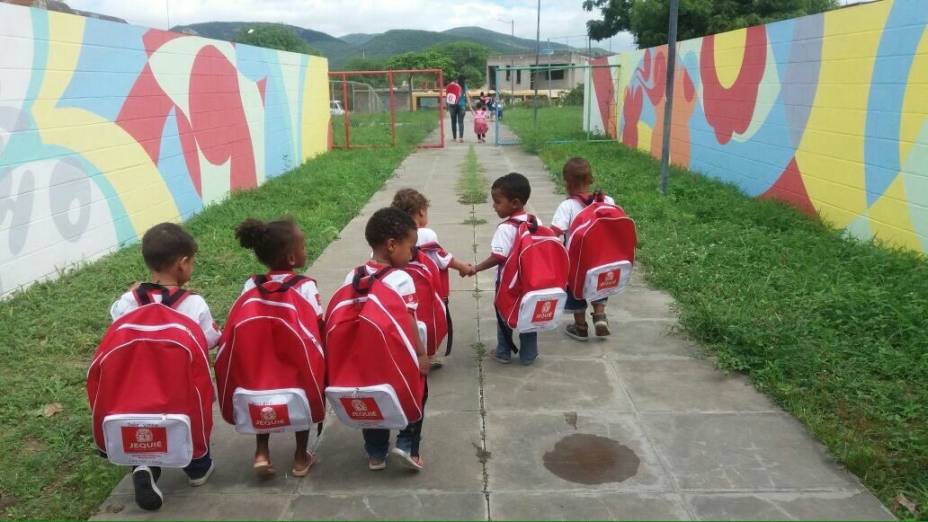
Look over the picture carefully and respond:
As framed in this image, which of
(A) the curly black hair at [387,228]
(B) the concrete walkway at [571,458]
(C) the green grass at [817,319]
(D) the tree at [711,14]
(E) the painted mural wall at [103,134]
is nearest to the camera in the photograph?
(B) the concrete walkway at [571,458]

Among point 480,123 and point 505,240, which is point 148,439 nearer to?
point 505,240

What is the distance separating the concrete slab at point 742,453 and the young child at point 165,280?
218 centimetres

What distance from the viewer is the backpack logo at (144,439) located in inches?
108

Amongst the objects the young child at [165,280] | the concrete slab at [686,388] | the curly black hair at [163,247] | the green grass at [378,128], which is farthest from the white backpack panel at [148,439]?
the green grass at [378,128]

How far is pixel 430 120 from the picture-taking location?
2709cm

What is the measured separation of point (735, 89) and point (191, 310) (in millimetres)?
9132

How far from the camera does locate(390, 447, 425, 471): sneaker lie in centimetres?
308

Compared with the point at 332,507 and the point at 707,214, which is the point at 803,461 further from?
the point at 707,214

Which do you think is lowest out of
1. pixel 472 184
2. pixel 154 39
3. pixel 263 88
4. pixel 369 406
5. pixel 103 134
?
pixel 472 184

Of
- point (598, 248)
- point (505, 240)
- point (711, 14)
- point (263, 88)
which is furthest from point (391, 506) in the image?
point (711, 14)

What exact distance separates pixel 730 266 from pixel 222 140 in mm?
7212

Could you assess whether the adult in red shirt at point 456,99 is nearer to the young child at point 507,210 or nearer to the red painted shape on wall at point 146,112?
the red painted shape on wall at point 146,112

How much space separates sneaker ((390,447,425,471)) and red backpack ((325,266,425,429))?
192 millimetres

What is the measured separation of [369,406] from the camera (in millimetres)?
2920
